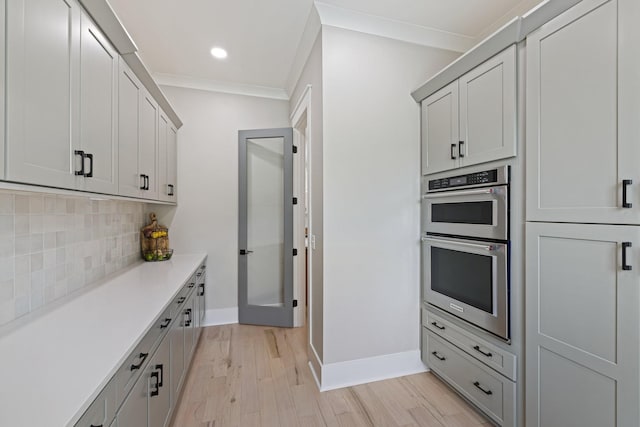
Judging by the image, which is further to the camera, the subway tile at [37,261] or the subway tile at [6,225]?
the subway tile at [37,261]

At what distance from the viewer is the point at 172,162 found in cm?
301

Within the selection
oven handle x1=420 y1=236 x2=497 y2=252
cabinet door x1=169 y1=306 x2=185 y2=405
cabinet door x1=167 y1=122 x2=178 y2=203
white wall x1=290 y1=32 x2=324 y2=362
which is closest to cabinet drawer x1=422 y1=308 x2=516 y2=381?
oven handle x1=420 y1=236 x2=497 y2=252

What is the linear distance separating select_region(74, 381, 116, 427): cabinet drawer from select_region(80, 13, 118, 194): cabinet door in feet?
2.92

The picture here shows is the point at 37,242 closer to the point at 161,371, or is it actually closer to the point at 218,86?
the point at 161,371

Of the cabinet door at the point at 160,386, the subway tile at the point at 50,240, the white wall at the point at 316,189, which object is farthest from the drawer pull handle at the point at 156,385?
the white wall at the point at 316,189

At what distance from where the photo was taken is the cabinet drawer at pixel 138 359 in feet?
3.34

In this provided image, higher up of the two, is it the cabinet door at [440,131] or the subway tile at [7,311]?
the cabinet door at [440,131]

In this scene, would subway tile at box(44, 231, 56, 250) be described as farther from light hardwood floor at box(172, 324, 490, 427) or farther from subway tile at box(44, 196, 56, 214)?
light hardwood floor at box(172, 324, 490, 427)

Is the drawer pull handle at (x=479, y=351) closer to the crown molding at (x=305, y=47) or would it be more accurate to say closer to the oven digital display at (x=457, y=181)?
the oven digital display at (x=457, y=181)

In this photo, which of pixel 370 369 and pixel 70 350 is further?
pixel 370 369

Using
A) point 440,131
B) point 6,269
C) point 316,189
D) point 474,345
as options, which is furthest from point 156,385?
point 440,131

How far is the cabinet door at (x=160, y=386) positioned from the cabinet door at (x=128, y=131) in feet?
3.16

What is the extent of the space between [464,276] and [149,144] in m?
2.58

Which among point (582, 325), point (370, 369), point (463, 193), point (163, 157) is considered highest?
point (163, 157)
